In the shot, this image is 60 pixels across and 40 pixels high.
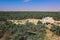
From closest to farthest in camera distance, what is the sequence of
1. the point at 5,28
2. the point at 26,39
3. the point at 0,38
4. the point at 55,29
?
the point at 26,39 < the point at 0,38 < the point at 5,28 < the point at 55,29

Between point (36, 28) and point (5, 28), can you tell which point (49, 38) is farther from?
point (5, 28)

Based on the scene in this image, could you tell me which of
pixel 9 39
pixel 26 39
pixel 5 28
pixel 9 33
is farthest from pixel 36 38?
pixel 5 28

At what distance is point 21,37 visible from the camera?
5688 millimetres

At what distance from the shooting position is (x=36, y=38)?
5.66 m

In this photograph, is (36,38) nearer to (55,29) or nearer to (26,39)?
(26,39)

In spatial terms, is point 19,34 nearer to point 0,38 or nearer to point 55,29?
point 0,38

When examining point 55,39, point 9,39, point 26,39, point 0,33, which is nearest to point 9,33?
point 0,33

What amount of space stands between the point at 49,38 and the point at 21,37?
144 cm

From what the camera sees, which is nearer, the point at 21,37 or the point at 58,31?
the point at 21,37

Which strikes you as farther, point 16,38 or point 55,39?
point 55,39

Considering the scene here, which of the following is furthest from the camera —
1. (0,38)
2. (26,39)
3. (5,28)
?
(5,28)

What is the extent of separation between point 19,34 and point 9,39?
383mm

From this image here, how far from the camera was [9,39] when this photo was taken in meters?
5.97

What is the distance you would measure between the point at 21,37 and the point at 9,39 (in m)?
0.51
